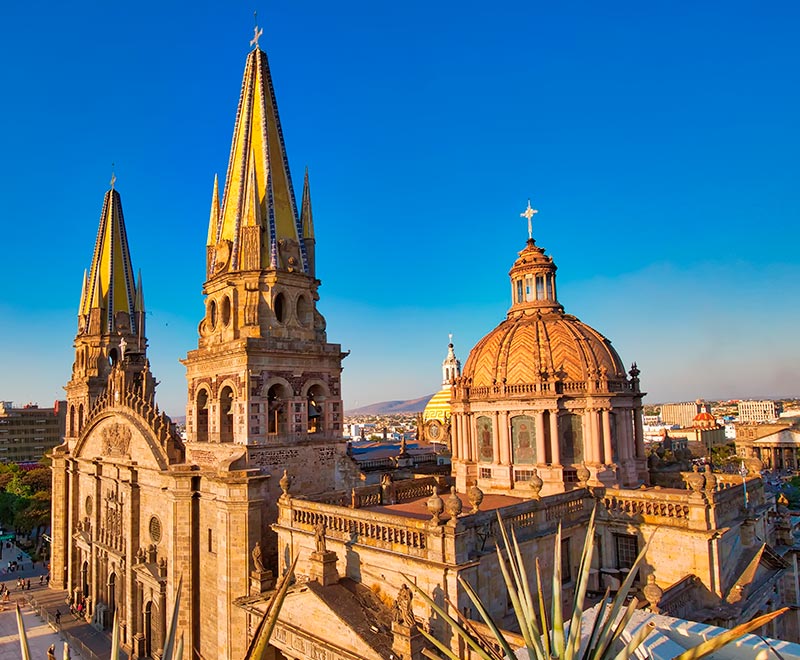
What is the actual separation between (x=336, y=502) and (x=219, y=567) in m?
5.32

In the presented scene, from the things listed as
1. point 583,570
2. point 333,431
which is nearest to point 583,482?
point 333,431

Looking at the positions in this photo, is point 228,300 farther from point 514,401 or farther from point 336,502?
point 514,401

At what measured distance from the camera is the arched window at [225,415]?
27500 mm

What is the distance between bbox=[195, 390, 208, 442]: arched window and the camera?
2928 cm

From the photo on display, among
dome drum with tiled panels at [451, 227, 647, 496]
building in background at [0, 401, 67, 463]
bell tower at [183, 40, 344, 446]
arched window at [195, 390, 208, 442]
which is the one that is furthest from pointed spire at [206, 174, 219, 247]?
building in background at [0, 401, 67, 463]

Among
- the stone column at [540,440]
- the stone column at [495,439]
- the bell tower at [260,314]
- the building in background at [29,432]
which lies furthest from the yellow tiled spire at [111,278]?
the building in background at [29,432]

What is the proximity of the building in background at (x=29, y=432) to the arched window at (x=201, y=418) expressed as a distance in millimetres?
101927

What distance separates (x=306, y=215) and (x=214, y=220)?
4650 mm

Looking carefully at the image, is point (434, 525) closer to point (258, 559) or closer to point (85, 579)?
point (258, 559)

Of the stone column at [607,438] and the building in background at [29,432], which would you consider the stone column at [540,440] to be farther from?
the building in background at [29,432]

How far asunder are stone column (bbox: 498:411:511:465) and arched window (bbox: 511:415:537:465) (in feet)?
0.77

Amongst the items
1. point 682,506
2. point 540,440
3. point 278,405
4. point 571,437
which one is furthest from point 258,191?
point 682,506

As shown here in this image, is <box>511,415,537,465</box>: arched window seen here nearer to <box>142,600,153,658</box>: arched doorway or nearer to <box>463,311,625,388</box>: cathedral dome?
<box>463,311,625,388</box>: cathedral dome

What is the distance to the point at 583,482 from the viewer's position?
75.6 ft
